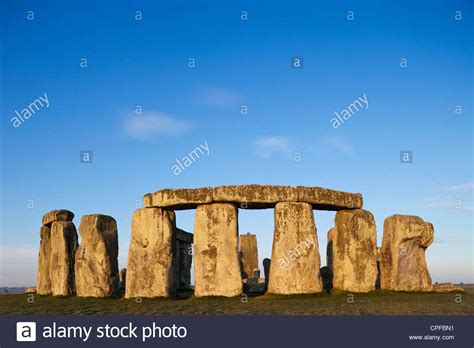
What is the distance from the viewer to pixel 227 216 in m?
14.9

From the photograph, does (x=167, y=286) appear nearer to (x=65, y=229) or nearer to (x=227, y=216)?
(x=227, y=216)

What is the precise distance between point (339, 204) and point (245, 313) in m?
5.61

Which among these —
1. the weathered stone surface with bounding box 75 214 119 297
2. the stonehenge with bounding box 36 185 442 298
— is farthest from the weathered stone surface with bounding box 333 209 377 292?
the weathered stone surface with bounding box 75 214 119 297

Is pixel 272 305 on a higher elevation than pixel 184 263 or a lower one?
lower

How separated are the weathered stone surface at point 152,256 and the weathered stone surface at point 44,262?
4990 mm

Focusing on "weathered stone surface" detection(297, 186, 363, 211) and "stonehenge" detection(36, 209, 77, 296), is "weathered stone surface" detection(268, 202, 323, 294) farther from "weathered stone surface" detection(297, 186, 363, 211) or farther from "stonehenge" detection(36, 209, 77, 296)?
"stonehenge" detection(36, 209, 77, 296)

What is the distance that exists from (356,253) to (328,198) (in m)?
1.89

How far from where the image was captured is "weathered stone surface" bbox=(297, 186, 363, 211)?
1524cm

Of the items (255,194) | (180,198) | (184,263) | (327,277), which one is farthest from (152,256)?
(184,263)

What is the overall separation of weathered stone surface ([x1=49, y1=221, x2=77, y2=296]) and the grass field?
1612 mm

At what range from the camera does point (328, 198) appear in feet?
51.1

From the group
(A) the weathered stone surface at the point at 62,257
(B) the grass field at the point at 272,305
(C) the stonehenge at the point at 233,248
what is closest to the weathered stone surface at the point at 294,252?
(C) the stonehenge at the point at 233,248

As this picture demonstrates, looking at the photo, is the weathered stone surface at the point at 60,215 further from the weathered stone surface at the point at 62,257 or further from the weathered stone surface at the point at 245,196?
the weathered stone surface at the point at 245,196

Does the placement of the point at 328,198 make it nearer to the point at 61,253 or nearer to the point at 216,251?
the point at 216,251
